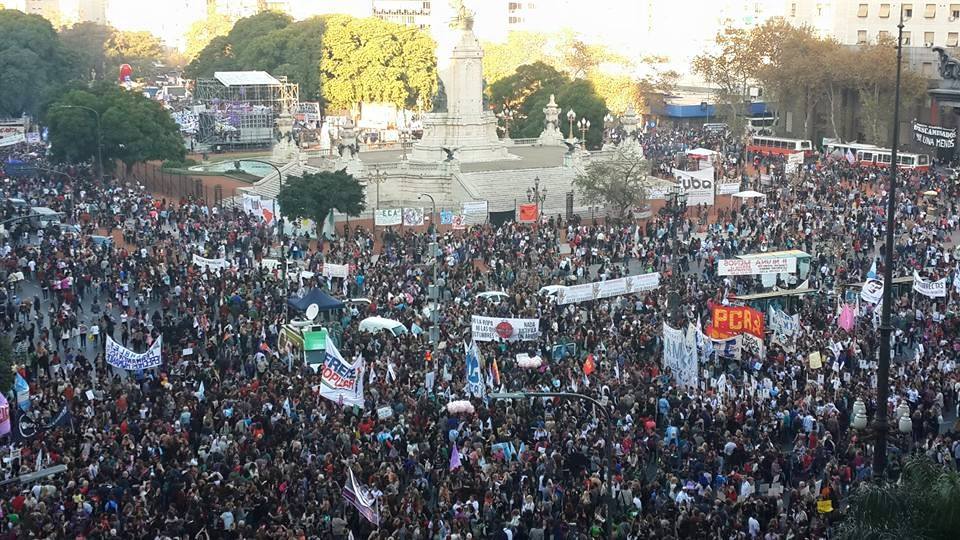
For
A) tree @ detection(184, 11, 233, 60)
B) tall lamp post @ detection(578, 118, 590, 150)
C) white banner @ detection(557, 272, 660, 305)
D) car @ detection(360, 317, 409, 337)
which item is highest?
tree @ detection(184, 11, 233, 60)

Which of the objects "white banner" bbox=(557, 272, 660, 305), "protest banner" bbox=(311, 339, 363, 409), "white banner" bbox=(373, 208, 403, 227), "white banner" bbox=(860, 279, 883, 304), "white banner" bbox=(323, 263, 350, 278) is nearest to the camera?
"protest banner" bbox=(311, 339, 363, 409)

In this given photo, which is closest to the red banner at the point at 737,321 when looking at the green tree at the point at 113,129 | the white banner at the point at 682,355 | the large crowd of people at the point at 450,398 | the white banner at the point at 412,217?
the large crowd of people at the point at 450,398

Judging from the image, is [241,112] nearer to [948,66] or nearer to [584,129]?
[584,129]

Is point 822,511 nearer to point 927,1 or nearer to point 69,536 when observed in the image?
point 69,536

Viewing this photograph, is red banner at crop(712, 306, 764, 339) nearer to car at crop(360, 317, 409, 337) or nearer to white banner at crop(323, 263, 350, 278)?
car at crop(360, 317, 409, 337)

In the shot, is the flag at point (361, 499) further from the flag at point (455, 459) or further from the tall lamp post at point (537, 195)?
the tall lamp post at point (537, 195)

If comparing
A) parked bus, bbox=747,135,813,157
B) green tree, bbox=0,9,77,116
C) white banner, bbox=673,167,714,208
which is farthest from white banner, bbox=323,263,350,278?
green tree, bbox=0,9,77,116

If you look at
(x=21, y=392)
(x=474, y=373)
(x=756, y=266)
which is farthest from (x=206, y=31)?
(x=474, y=373)
